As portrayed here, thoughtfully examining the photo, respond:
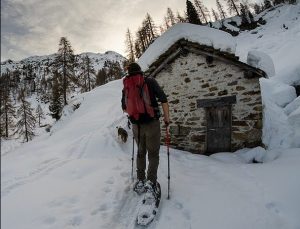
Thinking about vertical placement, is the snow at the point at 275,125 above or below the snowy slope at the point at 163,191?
above

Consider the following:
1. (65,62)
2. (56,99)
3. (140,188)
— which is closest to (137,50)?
(56,99)

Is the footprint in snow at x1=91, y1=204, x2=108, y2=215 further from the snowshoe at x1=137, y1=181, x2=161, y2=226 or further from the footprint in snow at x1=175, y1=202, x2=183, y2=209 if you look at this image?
the footprint in snow at x1=175, y1=202, x2=183, y2=209

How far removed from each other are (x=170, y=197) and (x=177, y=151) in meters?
4.29

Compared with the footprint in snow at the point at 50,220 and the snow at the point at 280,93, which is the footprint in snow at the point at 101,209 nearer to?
the footprint in snow at the point at 50,220

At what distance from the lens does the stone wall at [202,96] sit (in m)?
8.57

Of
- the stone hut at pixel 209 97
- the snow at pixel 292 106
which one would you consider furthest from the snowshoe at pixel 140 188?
the snow at pixel 292 106

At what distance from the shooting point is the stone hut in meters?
8.58

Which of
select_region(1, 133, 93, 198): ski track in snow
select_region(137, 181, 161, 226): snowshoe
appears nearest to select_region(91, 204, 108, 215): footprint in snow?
select_region(137, 181, 161, 226): snowshoe

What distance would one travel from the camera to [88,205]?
4609 mm

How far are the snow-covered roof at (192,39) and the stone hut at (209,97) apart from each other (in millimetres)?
158

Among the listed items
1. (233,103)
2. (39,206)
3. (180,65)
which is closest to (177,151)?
(233,103)

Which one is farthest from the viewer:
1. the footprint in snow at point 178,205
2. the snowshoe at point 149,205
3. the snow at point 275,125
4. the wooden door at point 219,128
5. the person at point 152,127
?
the wooden door at point 219,128

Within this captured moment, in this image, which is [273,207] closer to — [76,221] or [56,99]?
[76,221]

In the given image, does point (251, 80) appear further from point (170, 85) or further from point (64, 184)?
point (64, 184)
